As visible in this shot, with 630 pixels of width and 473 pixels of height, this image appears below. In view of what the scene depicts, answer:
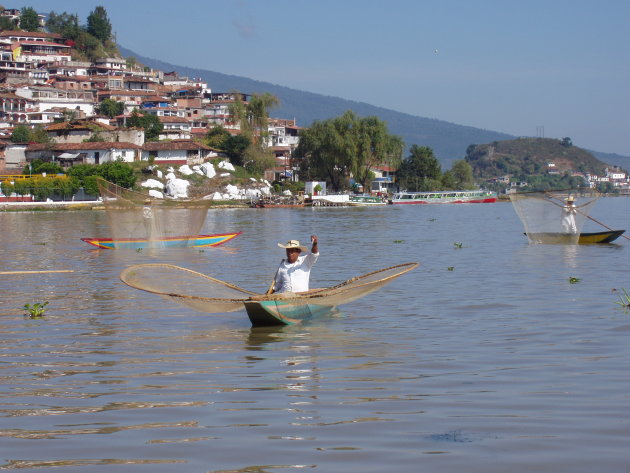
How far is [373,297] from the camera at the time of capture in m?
15.4

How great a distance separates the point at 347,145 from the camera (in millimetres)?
82625

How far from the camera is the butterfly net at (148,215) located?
25672 mm

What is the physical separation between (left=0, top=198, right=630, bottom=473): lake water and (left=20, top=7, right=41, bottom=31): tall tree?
443 feet

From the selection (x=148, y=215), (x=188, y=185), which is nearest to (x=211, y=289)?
(x=148, y=215)

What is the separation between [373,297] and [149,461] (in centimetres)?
965

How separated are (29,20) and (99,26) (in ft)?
38.1

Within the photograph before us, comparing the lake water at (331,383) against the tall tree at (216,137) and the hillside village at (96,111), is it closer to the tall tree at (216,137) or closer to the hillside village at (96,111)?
the hillside village at (96,111)

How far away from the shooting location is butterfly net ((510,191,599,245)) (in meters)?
25.7

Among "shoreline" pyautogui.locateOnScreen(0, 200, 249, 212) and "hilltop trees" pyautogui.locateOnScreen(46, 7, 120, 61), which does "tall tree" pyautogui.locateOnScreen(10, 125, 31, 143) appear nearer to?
"shoreline" pyautogui.locateOnScreen(0, 200, 249, 212)

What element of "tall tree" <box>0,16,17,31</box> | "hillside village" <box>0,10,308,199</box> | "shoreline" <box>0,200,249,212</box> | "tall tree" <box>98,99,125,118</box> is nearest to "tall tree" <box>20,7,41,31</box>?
"tall tree" <box>0,16,17,31</box>

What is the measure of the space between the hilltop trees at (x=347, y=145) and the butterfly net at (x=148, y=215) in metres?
56.5

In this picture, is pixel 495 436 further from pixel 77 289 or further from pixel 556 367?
pixel 77 289

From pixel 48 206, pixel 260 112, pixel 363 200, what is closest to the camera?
pixel 48 206

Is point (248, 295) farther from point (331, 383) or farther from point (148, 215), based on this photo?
point (148, 215)
